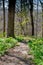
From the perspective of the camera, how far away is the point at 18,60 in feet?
21.5

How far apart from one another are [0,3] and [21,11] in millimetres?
2644

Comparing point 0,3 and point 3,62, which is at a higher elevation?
point 0,3

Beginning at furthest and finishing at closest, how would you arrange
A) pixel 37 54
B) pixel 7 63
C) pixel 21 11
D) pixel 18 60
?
pixel 21 11 → pixel 37 54 → pixel 18 60 → pixel 7 63

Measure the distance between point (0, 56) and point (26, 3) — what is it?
14103 millimetres

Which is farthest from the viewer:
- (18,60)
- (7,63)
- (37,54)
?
(37,54)

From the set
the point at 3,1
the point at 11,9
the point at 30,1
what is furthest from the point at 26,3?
the point at 11,9

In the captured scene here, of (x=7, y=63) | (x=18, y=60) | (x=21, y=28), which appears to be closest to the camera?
(x=7, y=63)

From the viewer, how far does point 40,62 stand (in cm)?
616

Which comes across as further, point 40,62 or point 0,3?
point 0,3

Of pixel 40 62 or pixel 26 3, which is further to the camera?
pixel 26 3

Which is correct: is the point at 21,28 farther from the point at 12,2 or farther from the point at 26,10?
the point at 12,2

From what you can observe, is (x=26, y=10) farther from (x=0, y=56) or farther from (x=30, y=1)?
(x=0, y=56)

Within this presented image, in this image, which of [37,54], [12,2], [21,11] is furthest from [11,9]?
[37,54]

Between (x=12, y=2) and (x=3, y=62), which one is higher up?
(x=12, y=2)
